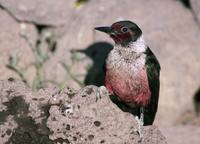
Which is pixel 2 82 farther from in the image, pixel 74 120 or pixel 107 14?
pixel 107 14

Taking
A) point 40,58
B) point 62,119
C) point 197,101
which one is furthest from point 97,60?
point 62,119

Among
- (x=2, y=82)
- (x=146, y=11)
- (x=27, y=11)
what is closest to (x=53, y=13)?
(x=27, y=11)

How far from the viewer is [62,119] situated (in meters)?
7.57

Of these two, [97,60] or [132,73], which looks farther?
[97,60]

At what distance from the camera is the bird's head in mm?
9148

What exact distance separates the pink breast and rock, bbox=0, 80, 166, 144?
2.89ft

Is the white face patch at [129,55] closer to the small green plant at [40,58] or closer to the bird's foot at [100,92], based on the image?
the bird's foot at [100,92]

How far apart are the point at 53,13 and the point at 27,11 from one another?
469 mm

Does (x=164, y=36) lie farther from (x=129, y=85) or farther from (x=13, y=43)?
(x=129, y=85)

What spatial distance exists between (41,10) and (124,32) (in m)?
3.46

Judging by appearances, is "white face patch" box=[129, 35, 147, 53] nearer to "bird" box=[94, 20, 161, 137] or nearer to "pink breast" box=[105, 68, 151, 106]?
"bird" box=[94, 20, 161, 137]

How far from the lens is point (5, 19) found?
39.2 ft

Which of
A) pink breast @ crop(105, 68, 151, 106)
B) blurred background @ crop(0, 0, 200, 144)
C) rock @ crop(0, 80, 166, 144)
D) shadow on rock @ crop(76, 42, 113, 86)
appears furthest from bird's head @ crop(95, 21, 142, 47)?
shadow on rock @ crop(76, 42, 113, 86)

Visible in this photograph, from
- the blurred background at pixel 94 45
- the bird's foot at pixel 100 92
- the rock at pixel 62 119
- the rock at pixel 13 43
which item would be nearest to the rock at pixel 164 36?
the blurred background at pixel 94 45
